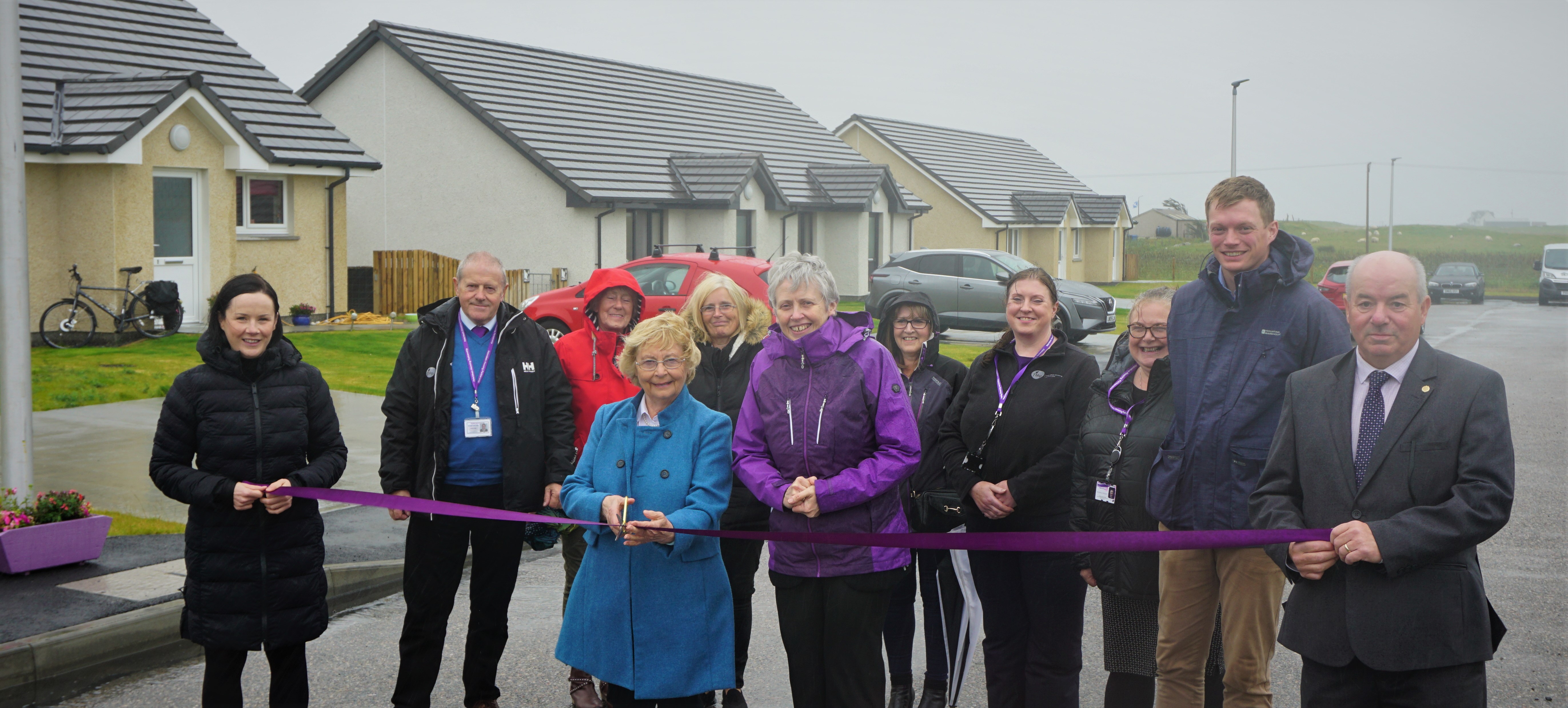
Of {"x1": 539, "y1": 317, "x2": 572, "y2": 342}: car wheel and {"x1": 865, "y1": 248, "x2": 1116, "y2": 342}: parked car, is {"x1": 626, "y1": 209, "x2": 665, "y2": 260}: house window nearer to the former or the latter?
{"x1": 865, "y1": 248, "x2": 1116, "y2": 342}: parked car

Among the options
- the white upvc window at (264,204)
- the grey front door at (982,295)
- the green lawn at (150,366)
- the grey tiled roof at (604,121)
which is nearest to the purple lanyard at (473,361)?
the green lawn at (150,366)

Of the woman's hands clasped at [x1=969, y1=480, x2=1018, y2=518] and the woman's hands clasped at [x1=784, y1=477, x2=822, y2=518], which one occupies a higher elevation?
the woman's hands clasped at [x1=784, y1=477, x2=822, y2=518]

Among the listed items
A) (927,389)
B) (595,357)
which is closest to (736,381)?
(595,357)

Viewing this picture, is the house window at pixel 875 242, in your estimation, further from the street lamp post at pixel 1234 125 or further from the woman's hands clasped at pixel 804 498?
the woman's hands clasped at pixel 804 498

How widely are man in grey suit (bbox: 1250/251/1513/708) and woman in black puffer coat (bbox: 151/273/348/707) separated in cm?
344

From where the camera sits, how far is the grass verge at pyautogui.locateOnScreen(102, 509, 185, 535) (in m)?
7.41

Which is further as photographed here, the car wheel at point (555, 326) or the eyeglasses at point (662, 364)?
the car wheel at point (555, 326)

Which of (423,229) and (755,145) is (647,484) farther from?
(755,145)

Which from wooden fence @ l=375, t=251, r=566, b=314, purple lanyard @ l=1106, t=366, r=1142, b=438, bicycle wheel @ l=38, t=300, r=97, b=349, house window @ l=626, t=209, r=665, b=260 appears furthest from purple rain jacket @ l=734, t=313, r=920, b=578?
house window @ l=626, t=209, r=665, b=260

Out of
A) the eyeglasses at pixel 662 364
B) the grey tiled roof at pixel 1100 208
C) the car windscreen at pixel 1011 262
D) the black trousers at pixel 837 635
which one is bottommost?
the black trousers at pixel 837 635

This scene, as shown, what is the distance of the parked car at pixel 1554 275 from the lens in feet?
137

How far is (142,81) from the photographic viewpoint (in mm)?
18891

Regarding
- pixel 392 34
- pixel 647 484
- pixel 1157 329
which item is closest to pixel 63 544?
pixel 647 484

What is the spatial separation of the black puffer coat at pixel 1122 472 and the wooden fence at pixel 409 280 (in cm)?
→ 2043
